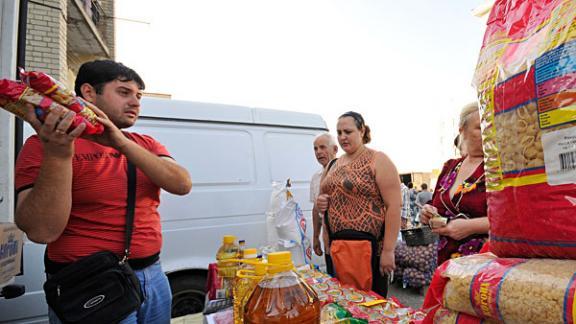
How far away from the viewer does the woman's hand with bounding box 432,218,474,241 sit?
1.25 meters

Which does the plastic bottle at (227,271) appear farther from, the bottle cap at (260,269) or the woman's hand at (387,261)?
the woman's hand at (387,261)

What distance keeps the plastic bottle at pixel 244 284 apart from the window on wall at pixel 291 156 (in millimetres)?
2356

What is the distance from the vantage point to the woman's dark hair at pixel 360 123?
96.6 inches

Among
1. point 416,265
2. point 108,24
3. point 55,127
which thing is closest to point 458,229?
point 55,127

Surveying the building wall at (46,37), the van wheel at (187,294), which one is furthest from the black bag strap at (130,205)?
the building wall at (46,37)

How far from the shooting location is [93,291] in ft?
3.94

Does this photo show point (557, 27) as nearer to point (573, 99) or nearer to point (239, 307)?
point (573, 99)

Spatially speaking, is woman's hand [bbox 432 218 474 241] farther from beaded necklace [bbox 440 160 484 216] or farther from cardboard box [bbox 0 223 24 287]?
cardboard box [bbox 0 223 24 287]

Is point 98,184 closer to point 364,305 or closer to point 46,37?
point 364,305

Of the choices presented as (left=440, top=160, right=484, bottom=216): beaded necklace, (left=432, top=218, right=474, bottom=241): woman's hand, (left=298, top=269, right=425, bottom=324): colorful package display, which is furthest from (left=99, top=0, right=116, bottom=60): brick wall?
(left=432, top=218, right=474, bottom=241): woman's hand

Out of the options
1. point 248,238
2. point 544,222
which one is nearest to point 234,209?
point 248,238

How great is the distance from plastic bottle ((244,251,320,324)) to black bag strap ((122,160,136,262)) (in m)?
0.76

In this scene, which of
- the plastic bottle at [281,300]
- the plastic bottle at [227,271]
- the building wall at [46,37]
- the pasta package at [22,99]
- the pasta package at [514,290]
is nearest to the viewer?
the pasta package at [514,290]

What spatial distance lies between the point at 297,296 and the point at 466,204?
900 millimetres
